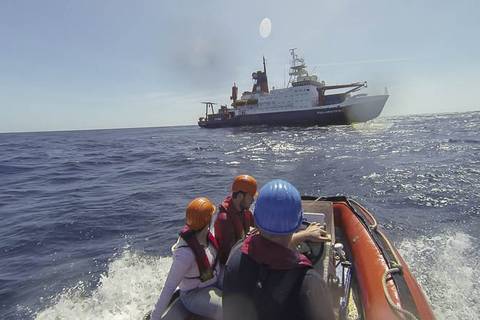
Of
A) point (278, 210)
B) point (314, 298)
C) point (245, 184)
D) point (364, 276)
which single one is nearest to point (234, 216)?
point (245, 184)

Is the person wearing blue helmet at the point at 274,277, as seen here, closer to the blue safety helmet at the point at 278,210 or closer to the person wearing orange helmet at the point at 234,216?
the blue safety helmet at the point at 278,210

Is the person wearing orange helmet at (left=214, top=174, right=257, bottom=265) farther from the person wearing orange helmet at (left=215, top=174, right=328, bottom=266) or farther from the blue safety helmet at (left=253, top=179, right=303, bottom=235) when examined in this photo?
the blue safety helmet at (left=253, top=179, right=303, bottom=235)

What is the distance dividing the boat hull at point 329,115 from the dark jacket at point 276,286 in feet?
128

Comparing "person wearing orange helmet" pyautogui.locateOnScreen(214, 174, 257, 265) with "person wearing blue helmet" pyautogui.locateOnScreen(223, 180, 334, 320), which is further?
"person wearing orange helmet" pyautogui.locateOnScreen(214, 174, 257, 265)

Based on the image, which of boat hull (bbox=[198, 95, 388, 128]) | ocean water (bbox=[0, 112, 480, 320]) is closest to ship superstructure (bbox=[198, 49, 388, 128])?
boat hull (bbox=[198, 95, 388, 128])

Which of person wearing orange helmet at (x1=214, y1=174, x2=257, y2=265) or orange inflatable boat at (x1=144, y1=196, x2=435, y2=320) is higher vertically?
person wearing orange helmet at (x1=214, y1=174, x2=257, y2=265)

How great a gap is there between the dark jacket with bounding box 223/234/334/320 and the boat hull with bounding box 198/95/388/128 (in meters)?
38.9

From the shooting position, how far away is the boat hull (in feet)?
129

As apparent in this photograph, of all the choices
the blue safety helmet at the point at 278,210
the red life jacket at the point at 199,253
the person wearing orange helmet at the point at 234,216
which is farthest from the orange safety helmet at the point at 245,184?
the blue safety helmet at the point at 278,210

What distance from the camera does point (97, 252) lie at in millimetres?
6895

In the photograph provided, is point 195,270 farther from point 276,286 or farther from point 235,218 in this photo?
point 276,286

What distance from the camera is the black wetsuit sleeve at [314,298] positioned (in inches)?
63.0

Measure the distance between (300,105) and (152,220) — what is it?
3699cm

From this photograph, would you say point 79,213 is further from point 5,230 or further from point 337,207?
point 337,207
